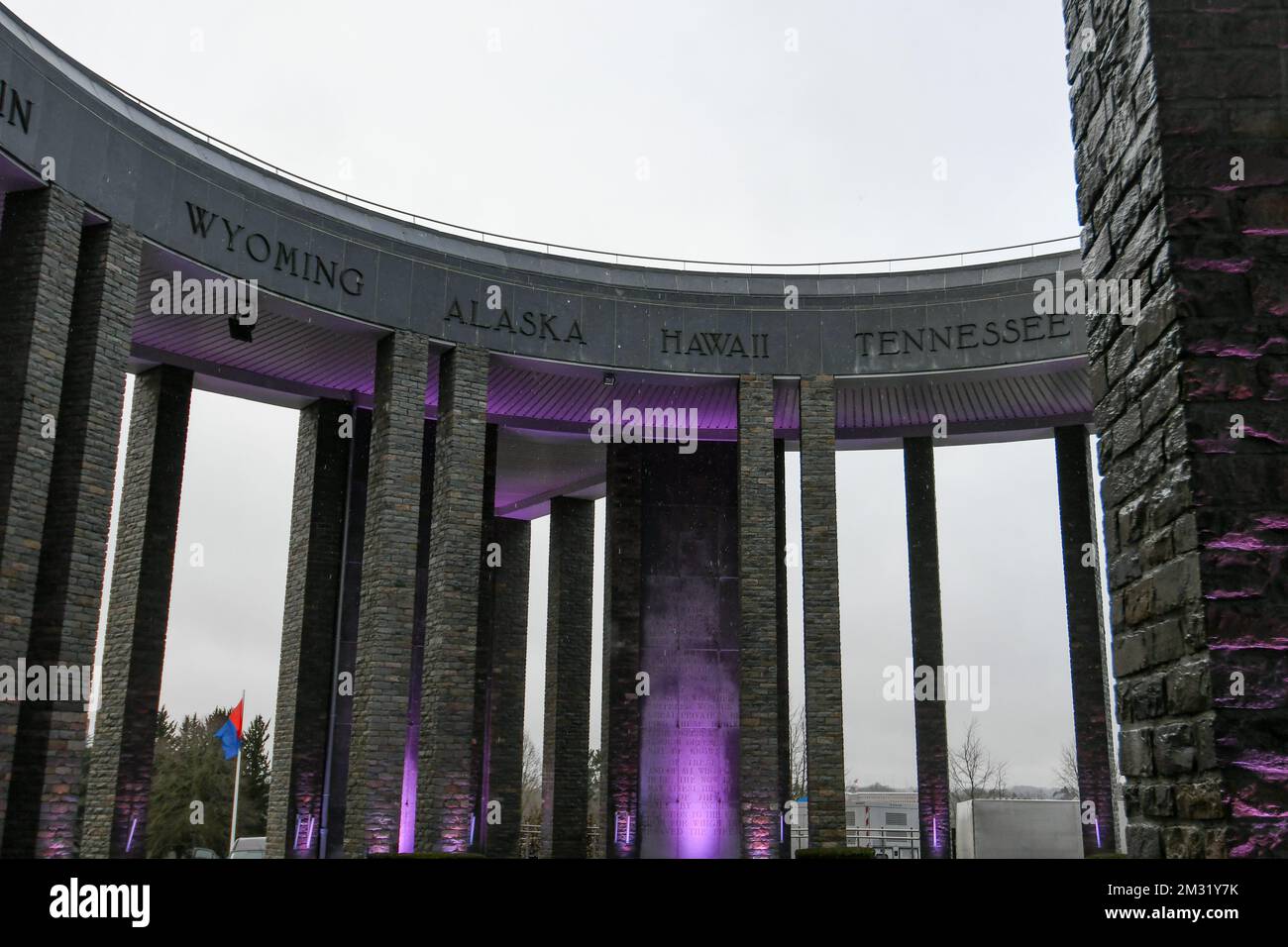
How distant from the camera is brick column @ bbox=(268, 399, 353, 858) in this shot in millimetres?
18344

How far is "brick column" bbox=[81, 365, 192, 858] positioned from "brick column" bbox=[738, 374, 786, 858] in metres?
8.55

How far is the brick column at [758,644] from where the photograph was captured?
1784cm

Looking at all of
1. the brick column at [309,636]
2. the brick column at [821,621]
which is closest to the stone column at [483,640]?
the brick column at [309,636]

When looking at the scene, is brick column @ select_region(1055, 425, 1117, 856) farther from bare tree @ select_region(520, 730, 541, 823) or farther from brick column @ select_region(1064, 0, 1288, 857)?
bare tree @ select_region(520, 730, 541, 823)

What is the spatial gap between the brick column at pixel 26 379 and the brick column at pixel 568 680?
37.4 feet

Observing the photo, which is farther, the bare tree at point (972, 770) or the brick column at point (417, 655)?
the bare tree at point (972, 770)

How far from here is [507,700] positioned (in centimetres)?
2386

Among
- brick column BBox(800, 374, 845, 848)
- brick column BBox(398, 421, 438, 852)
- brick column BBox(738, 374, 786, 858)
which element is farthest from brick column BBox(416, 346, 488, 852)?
brick column BBox(800, 374, 845, 848)

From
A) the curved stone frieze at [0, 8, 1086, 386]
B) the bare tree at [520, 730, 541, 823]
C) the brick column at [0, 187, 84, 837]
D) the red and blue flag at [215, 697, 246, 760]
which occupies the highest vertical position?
the curved stone frieze at [0, 8, 1086, 386]

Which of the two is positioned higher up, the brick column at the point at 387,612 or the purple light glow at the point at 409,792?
the brick column at the point at 387,612

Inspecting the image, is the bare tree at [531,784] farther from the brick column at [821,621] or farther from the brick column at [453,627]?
the brick column at [453,627]

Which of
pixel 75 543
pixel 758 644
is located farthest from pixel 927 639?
pixel 75 543
